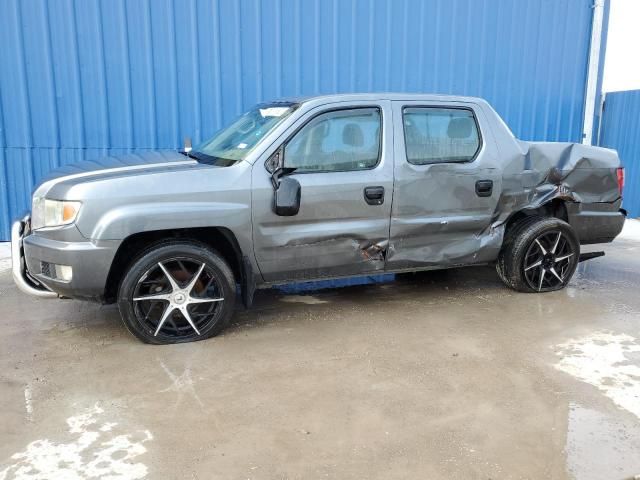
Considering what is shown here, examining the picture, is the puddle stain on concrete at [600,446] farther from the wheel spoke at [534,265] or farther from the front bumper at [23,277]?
the front bumper at [23,277]

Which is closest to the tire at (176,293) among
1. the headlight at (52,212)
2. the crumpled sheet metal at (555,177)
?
the headlight at (52,212)

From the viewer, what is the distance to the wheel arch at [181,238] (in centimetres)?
399

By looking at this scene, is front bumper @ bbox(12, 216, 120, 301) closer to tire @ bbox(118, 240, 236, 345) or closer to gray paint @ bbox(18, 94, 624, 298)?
gray paint @ bbox(18, 94, 624, 298)

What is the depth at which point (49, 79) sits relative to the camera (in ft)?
22.2

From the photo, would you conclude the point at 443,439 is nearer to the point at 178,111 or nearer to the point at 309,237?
the point at 309,237

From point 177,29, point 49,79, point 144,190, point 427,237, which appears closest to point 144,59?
point 177,29

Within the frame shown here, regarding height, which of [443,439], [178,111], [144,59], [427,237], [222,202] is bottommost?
[443,439]

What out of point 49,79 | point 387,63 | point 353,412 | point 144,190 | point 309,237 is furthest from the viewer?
point 387,63

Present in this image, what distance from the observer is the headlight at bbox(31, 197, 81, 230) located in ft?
12.1

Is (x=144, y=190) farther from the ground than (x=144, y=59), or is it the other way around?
(x=144, y=59)

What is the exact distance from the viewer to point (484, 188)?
15.6 ft

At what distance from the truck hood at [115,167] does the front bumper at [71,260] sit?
37 cm

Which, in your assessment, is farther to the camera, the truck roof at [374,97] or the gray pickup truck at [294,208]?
the truck roof at [374,97]

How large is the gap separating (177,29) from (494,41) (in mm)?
4773
